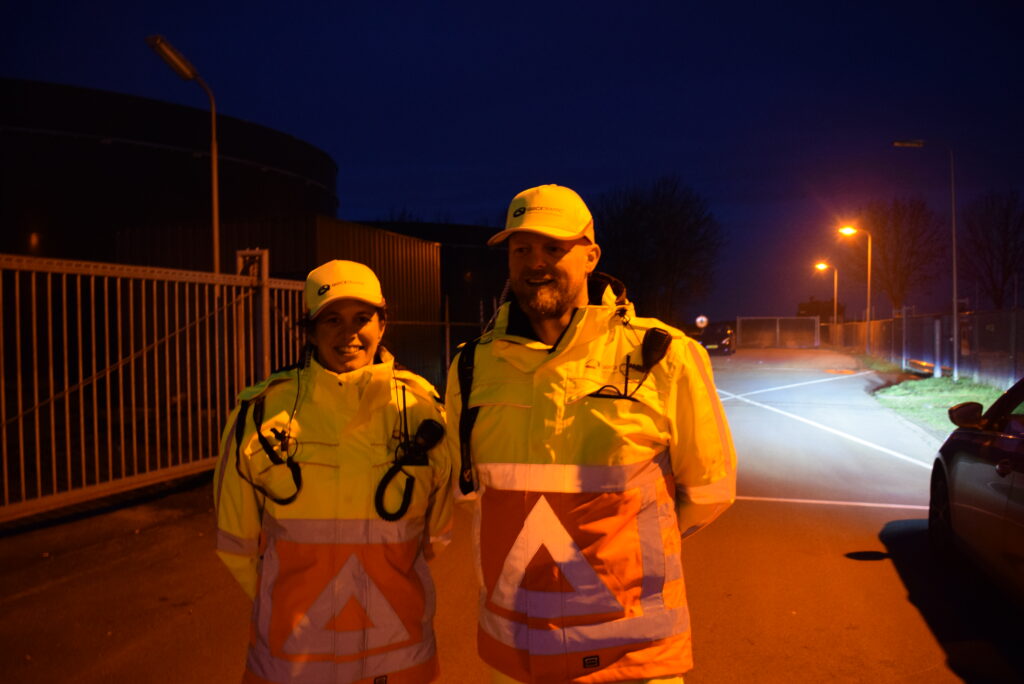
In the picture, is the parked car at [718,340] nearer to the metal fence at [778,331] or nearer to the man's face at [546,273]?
the metal fence at [778,331]

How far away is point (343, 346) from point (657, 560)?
130 centimetres

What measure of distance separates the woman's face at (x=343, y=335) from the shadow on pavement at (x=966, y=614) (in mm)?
3371

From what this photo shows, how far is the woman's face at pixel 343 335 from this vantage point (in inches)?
99.3

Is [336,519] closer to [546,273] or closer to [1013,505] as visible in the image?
[546,273]

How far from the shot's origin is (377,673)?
6.89 feet

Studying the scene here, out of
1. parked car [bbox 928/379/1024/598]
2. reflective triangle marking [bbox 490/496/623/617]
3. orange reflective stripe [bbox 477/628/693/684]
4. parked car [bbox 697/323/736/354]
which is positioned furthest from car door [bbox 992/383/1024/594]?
parked car [bbox 697/323/736/354]

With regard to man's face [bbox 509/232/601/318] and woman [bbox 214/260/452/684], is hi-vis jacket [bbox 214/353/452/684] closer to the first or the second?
woman [bbox 214/260/452/684]

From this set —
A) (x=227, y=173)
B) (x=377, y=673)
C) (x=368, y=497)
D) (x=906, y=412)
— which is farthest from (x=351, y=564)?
(x=227, y=173)

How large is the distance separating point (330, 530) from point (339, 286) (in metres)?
0.87

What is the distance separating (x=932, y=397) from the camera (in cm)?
1603

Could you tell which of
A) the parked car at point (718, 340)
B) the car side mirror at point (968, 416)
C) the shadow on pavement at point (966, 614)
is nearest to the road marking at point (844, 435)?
the shadow on pavement at point (966, 614)

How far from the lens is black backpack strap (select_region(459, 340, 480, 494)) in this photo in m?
2.15

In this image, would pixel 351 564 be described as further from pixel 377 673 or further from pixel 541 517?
pixel 541 517

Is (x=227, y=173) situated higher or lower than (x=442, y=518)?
higher
